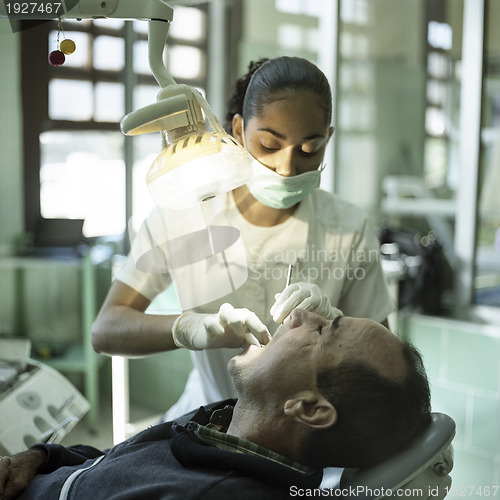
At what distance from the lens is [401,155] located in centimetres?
308

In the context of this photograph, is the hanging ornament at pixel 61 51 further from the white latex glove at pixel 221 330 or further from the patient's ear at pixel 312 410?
the patient's ear at pixel 312 410

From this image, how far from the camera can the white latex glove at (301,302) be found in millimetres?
1149

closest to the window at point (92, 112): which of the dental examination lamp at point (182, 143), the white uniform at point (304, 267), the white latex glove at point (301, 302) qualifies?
the dental examination lamp at point (182, 143)

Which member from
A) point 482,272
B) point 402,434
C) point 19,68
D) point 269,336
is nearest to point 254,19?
point 19,68

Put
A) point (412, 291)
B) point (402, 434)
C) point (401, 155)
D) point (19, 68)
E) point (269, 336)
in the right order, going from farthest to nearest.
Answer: point (401, 155)
point (412, 291)
point (19, 68)
point (269, 336)
point (402, 434)

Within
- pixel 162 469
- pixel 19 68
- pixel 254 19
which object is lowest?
pixel 162 469

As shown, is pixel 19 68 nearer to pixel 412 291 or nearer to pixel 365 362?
pixel 365 362

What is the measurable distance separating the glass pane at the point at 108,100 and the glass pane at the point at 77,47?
0.07 m

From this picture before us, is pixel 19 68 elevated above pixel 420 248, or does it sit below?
above

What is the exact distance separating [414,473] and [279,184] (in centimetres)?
55

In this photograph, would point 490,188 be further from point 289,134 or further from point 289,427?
point 289,427

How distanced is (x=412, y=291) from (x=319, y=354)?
152 cm

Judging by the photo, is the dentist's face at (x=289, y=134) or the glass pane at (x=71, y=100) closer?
the dentist's face at (x=289, y=134)

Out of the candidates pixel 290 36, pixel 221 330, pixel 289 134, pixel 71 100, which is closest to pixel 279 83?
pixel 289 134
